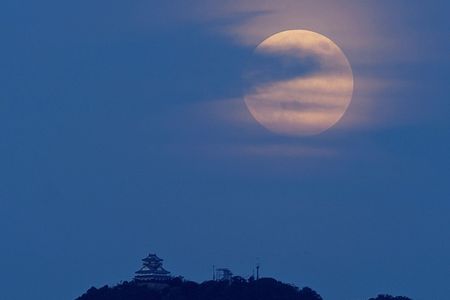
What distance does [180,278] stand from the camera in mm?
116375

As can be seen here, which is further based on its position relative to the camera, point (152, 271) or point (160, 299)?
point (152, 271)

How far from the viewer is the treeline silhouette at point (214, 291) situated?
10606 centimetres

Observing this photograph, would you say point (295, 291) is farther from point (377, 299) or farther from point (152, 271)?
point (152, 271)

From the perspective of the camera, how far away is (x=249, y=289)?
107m

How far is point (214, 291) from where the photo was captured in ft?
354

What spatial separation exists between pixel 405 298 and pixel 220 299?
13.3m

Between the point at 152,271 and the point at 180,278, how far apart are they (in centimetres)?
509

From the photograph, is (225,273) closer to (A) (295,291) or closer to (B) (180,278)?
(B) (180,278)

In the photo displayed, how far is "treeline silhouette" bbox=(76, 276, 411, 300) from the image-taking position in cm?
10606

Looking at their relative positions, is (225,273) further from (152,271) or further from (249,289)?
(249,289)

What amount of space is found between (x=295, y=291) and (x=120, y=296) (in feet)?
38.0

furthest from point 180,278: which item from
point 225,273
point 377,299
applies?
point 377,299

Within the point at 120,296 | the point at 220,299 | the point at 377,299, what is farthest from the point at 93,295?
the point at 377,299

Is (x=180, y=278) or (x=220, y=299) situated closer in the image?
(x=220, y=299)
